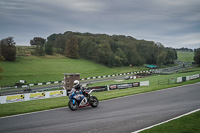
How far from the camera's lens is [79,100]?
43.4 feet

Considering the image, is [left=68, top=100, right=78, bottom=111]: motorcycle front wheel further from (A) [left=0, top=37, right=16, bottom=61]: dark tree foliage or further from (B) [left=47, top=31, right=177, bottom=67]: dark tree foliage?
(B) [left=47, top=31, right=177, bottom=67]: dark tree foliage

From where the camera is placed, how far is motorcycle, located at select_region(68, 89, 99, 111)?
1300cm

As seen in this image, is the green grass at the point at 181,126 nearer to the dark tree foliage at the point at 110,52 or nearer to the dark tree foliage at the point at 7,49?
the dark tree foliage at the point at 7,49

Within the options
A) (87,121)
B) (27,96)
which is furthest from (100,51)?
(87,121)

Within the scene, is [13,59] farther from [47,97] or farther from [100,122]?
[100,122]

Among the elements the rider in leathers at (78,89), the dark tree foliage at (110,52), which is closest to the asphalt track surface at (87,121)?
the rider in leathers at (78,89)

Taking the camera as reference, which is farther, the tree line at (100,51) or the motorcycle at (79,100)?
the tree line at (100,51)

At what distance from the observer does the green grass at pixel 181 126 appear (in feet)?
26.6

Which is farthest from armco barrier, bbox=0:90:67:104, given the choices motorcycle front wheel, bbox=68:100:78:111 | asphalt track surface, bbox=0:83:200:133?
motorcycle front wheel, bbox=68:100:78:111

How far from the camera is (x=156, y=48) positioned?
11869 centimetres

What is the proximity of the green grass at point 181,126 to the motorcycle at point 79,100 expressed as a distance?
6.10 meters

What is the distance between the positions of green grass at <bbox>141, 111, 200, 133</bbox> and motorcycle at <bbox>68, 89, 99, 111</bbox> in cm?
610

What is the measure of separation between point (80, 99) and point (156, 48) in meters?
113

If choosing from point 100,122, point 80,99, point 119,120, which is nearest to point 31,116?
point 80,99
